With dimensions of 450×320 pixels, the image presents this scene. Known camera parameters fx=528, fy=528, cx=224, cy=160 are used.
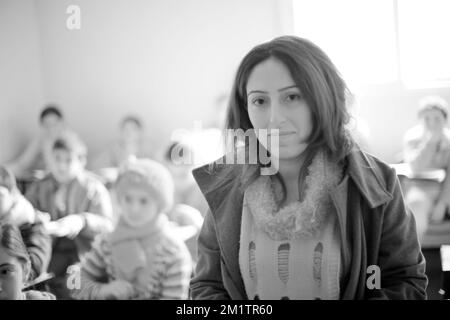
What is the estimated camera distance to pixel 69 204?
3.69ft

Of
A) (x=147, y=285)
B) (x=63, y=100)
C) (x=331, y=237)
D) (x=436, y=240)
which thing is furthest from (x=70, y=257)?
(x=436, y=240)

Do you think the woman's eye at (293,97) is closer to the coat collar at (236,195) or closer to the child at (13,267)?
the coat collar at (236,195)

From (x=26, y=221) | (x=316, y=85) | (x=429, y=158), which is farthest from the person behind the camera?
(x=26, y=221)

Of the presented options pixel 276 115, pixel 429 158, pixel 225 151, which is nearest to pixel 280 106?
pixel 276 115

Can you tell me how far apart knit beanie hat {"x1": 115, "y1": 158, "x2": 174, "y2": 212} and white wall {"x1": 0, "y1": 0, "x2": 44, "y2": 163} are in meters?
0.26

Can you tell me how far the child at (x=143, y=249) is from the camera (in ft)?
3.36

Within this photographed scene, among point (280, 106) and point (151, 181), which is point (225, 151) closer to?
point (280, 106)

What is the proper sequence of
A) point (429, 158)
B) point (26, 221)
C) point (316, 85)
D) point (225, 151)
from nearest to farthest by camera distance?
point (316, 85) < point (225, 151) < point (429, 158) < point (26, 221)

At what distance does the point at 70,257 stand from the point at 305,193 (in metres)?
0.56

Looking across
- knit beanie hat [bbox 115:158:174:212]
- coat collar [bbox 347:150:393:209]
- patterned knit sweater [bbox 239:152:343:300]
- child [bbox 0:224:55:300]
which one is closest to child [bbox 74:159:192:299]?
knit beanie hat [bbox 115:158:174:212]

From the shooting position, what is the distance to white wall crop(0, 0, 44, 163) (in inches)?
43.1

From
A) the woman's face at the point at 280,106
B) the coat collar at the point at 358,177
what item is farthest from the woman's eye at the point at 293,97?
the coat collar at the point at 358,177

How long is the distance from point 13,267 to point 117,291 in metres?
0.20
